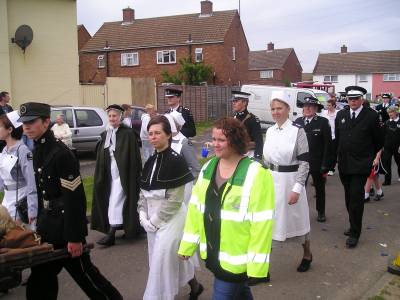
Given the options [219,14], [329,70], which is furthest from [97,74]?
[329,70]

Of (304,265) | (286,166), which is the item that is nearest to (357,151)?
(286,166)

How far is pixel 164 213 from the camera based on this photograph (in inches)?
160

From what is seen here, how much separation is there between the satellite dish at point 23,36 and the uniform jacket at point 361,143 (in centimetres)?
1576

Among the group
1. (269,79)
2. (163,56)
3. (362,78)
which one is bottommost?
(269,79)

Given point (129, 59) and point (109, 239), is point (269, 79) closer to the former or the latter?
point (129, 59)

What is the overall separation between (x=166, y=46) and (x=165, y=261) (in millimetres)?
37022

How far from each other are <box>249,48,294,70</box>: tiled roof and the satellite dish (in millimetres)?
44867

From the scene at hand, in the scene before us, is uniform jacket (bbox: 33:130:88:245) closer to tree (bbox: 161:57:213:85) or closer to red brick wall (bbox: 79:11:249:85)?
tree (bbox: 161:57:213:85)

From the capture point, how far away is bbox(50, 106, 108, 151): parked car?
1419 cm

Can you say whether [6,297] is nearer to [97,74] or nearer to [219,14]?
[219,14]

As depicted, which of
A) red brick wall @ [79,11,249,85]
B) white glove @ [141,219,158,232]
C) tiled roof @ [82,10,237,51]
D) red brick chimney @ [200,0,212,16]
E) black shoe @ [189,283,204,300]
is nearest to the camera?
white glove @ [141,219,158,232]

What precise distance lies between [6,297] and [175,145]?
2.49 metres

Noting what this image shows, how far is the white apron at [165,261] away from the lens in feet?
13.1

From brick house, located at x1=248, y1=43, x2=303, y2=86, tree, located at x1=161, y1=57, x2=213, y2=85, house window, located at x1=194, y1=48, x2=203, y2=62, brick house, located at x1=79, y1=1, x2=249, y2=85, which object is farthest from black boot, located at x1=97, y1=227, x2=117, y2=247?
brick house, located at x1=248, y1=43, x2=303, y2=86
